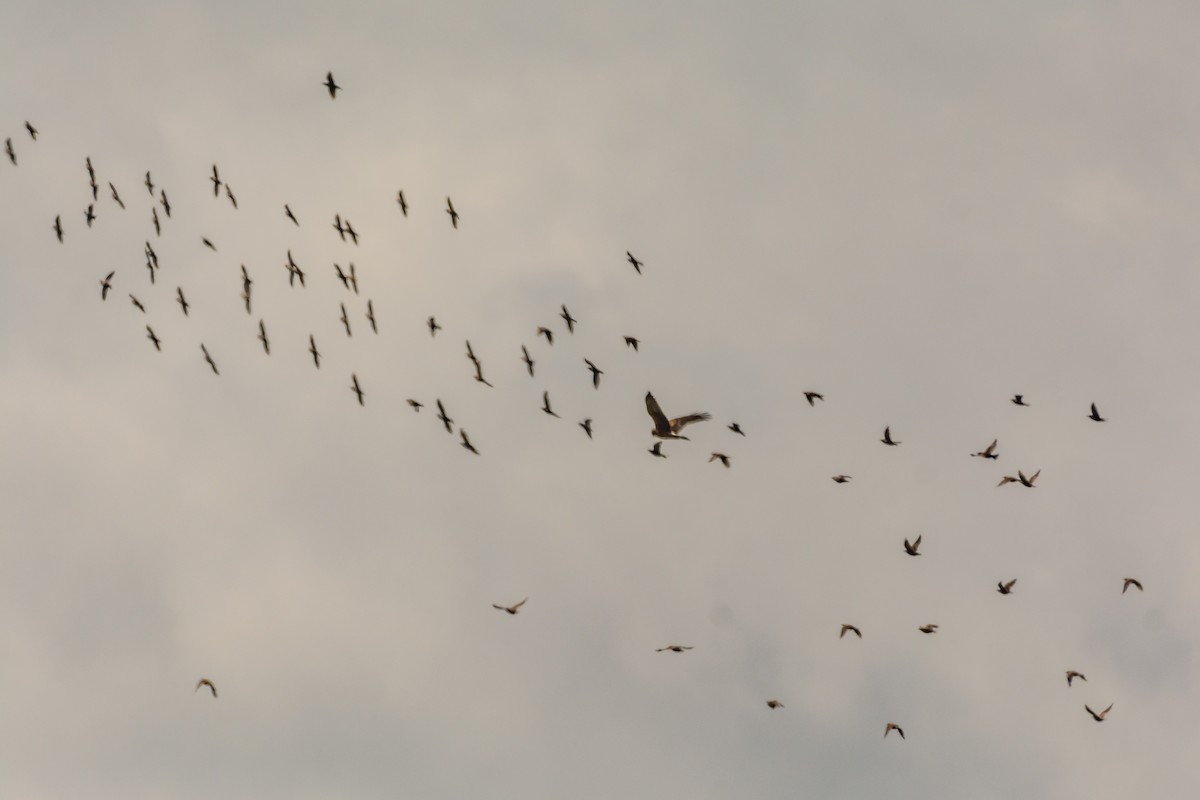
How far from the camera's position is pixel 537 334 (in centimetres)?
12331

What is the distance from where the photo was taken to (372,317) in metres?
124

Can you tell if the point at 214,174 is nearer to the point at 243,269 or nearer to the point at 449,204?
the point at 243,269

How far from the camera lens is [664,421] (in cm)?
10262

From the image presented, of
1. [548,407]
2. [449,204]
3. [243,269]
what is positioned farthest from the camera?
[243,269]

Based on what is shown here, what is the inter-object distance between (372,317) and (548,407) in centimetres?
1979

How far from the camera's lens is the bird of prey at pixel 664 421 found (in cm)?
10169

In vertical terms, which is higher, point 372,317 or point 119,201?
point 119,201

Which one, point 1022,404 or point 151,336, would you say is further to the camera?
point 151,336

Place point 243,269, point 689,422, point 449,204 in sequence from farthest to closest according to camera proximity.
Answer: point 243,269
point 449,204
point 689,422

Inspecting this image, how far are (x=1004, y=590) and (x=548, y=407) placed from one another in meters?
36.2

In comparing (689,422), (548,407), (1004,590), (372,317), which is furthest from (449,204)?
(1004,590)

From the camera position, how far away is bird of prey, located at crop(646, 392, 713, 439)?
334 ft

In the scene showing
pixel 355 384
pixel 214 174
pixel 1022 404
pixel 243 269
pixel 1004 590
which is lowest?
pixel 1004 590

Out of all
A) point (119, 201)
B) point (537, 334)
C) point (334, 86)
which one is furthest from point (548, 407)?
point (119, 201)
